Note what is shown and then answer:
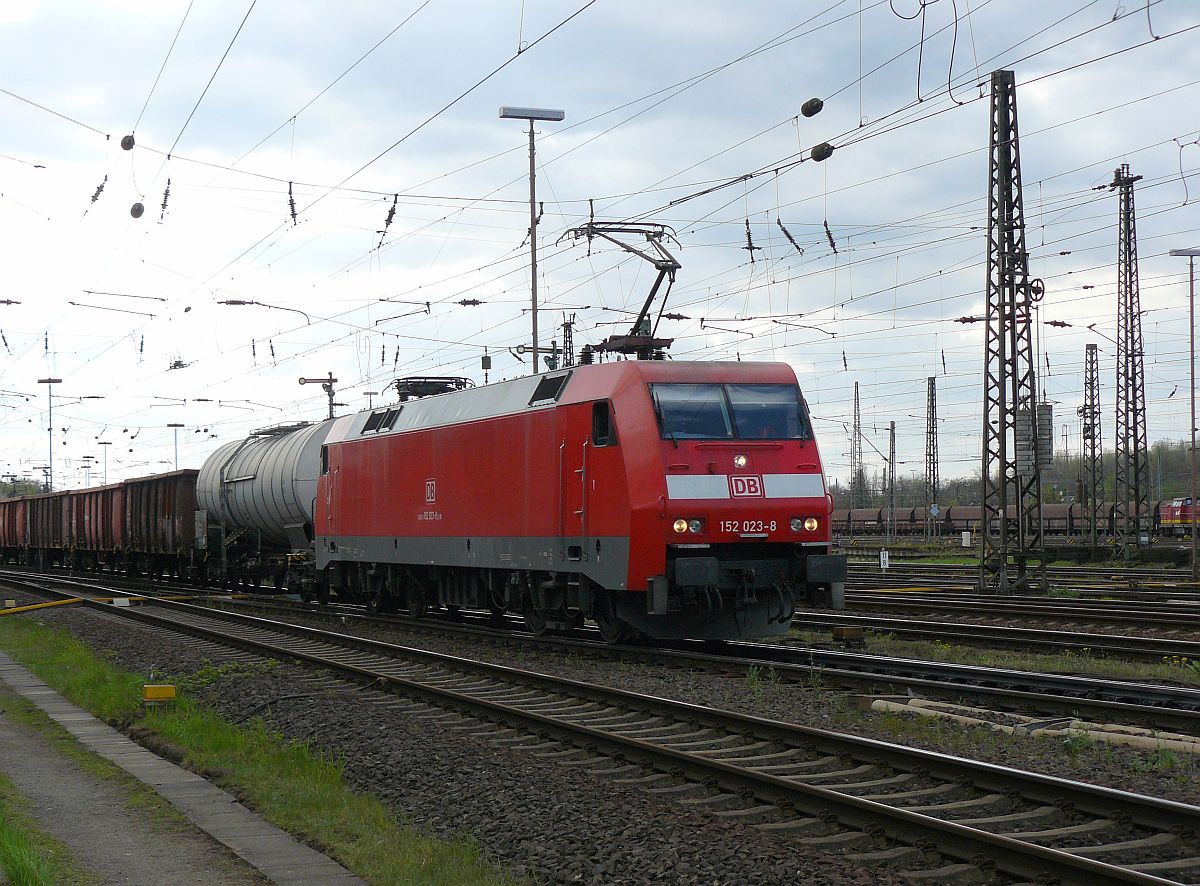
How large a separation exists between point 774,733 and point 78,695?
815cm

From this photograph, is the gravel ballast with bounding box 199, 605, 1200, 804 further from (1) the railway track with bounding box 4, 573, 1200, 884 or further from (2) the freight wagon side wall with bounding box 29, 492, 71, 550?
(2) the freight wagon side wall with bounding box 29, 492, 71, 550

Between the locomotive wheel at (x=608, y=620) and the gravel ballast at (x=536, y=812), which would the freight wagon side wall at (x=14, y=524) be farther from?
the gravel ballast at (x=536, y=812)

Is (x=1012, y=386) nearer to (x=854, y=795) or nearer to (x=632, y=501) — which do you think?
(x=632, y=501)

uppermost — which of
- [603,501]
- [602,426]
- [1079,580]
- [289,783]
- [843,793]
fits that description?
[602,426]

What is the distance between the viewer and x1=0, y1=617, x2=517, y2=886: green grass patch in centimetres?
675

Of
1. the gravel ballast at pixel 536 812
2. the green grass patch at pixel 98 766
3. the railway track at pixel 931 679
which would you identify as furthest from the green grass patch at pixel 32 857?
the railway track at pixel 931 679

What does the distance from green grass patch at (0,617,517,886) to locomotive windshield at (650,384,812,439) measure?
6.04 metres

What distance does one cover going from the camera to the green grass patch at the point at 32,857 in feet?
19.9

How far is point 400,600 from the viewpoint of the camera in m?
23.8

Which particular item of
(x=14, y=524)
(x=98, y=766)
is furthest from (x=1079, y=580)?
(x=14, y=524)

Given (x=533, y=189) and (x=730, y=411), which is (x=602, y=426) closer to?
(x=730, y=411)

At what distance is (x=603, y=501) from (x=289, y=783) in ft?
23.0

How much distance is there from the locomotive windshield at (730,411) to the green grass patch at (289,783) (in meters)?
6.04

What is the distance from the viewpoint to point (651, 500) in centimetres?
1460
